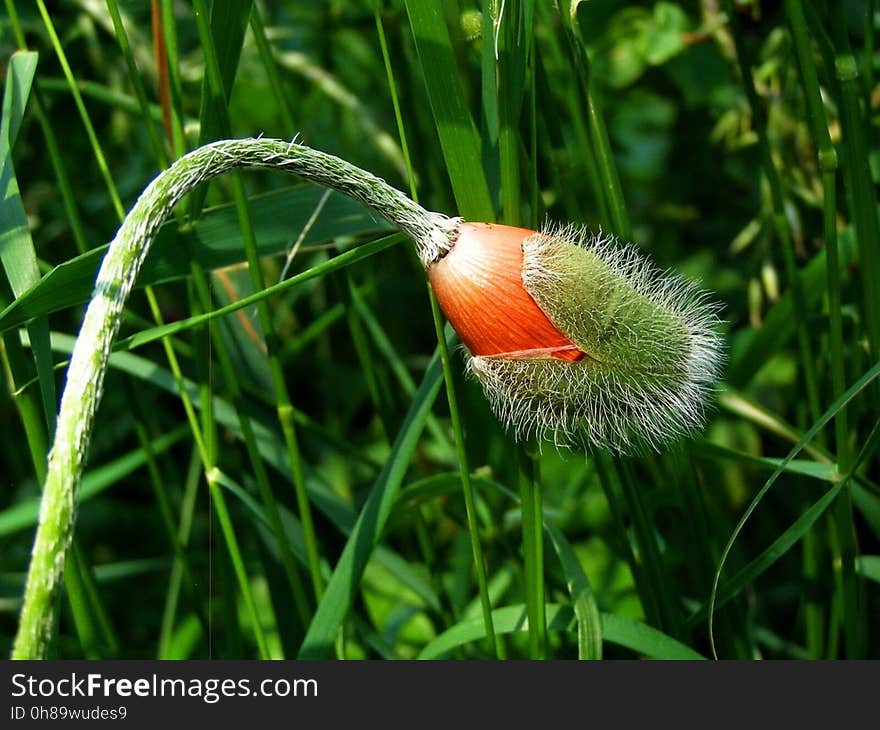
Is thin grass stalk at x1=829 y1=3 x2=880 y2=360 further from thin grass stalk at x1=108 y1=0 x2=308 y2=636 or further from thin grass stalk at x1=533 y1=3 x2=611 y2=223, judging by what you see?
thin grass stalk at x1=108 y1=0 x2=308 y2=636

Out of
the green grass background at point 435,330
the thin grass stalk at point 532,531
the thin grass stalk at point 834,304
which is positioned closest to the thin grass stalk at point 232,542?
the green grass background at point 435,330

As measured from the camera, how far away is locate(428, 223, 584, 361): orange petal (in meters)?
0.59

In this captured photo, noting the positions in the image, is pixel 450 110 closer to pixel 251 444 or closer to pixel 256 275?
pixel 256 275

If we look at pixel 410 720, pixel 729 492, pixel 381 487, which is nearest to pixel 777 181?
pixel 381 487

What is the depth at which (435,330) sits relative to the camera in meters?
1.26

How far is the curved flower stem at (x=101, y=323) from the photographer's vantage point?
0.41 metres

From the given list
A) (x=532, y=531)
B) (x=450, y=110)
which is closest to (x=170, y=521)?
(x=532, y=531)

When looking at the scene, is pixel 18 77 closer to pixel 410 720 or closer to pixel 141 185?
pixel 410 720

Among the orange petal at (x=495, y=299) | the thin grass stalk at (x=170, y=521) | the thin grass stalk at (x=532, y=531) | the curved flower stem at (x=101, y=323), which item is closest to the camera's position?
the curved flower stem at (x=101, y=323)

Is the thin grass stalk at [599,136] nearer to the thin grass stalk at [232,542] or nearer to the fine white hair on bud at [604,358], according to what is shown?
the fine white hair on bud at [604,358]

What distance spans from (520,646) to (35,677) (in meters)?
0.70

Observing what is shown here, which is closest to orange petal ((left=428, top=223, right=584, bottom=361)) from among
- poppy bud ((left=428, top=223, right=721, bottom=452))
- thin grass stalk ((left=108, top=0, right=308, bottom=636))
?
poppy bud ((left=428, top=223, right=721, bottom=452))

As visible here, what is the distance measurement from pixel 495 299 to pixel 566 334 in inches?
1.9

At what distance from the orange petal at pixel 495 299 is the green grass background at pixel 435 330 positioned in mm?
58
